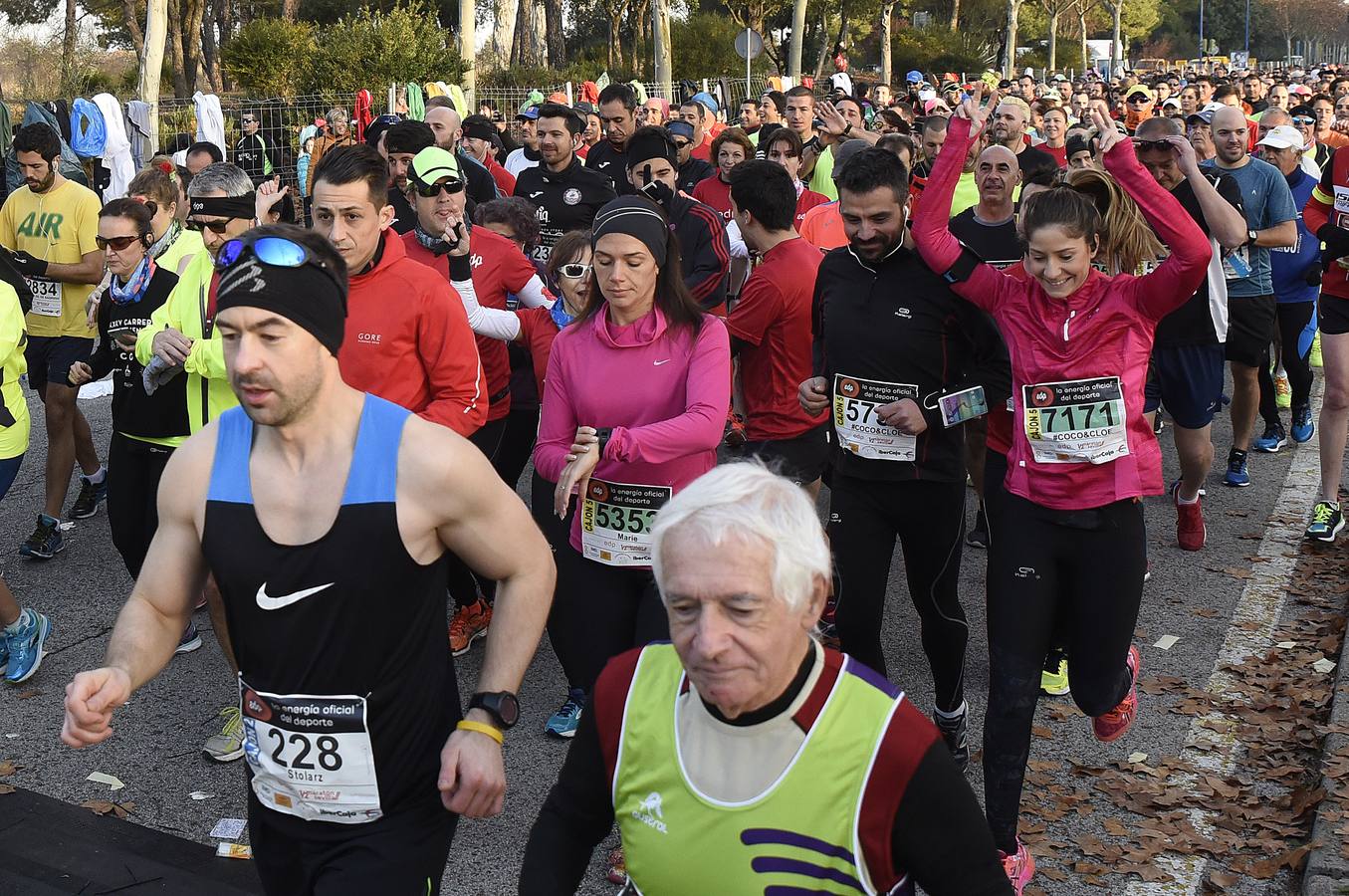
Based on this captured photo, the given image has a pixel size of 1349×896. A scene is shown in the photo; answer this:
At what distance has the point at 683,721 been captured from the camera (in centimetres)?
230

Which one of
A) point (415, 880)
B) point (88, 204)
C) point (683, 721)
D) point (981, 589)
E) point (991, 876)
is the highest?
point (88, 204)

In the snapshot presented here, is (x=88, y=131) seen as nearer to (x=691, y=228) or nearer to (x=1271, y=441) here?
(x=691, y=228)

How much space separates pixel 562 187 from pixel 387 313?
14.5 feet

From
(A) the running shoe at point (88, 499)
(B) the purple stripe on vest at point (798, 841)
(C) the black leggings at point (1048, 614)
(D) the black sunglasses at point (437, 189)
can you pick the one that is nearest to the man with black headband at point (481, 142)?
(A) the running shoe at point (88, 499)

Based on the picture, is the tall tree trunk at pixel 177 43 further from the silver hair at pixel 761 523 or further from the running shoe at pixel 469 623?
the silver hair at pixel 761 523

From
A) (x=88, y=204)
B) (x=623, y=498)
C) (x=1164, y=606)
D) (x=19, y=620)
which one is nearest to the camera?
(x=623, y=498)

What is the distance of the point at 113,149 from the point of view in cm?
1444

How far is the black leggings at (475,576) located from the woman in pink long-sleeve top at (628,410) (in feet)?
5.62

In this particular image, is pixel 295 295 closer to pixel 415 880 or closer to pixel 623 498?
pixel 415 880

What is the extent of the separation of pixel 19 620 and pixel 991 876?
16.3ft

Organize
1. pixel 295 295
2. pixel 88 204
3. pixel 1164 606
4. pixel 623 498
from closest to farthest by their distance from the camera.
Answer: pixel 295 295, pixel 623 498, pixel 1164 606, pixel 88 204

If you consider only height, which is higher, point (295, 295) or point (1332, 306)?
point (295, 295)

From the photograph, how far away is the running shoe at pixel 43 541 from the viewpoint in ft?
24.5

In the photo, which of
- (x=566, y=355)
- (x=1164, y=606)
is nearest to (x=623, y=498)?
(x=566, y=355)
